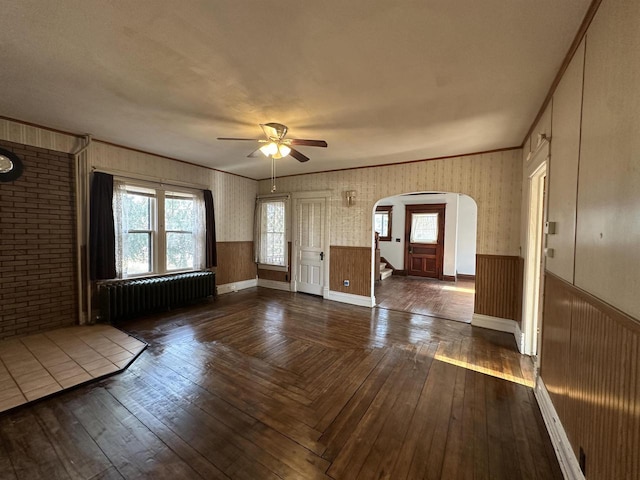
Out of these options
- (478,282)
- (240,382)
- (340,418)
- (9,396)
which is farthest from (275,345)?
(478,282)

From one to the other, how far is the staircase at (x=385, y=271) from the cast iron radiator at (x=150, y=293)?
4755 mm

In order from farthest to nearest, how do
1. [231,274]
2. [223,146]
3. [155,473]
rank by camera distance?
[231,274]
[223,146]
[155,473]

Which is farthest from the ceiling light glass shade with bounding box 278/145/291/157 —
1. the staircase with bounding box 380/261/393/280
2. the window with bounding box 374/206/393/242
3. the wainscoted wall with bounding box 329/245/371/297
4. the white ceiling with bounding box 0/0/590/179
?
the window with bounding box 374/206/393/242

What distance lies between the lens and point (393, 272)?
844 centimetres

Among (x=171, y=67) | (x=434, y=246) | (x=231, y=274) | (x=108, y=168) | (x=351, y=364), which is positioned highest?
(x=171, y=67)

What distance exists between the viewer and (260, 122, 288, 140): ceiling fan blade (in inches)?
114

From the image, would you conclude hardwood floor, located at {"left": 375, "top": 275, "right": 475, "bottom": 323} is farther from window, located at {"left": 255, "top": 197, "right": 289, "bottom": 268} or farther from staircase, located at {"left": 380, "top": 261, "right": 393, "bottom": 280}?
window, located at {"left": 255, "top": 197, "right": 289, "bottom": 268}

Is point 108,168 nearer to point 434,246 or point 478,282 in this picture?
point 478,282

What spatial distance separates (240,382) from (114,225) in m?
3.21

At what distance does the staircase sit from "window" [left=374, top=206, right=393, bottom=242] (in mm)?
876

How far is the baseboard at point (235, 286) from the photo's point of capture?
5.64 metres

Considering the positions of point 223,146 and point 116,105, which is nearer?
point 116,105

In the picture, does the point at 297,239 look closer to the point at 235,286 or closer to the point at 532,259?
the point at 235,286

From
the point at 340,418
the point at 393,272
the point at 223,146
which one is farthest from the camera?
the point at 393,272
